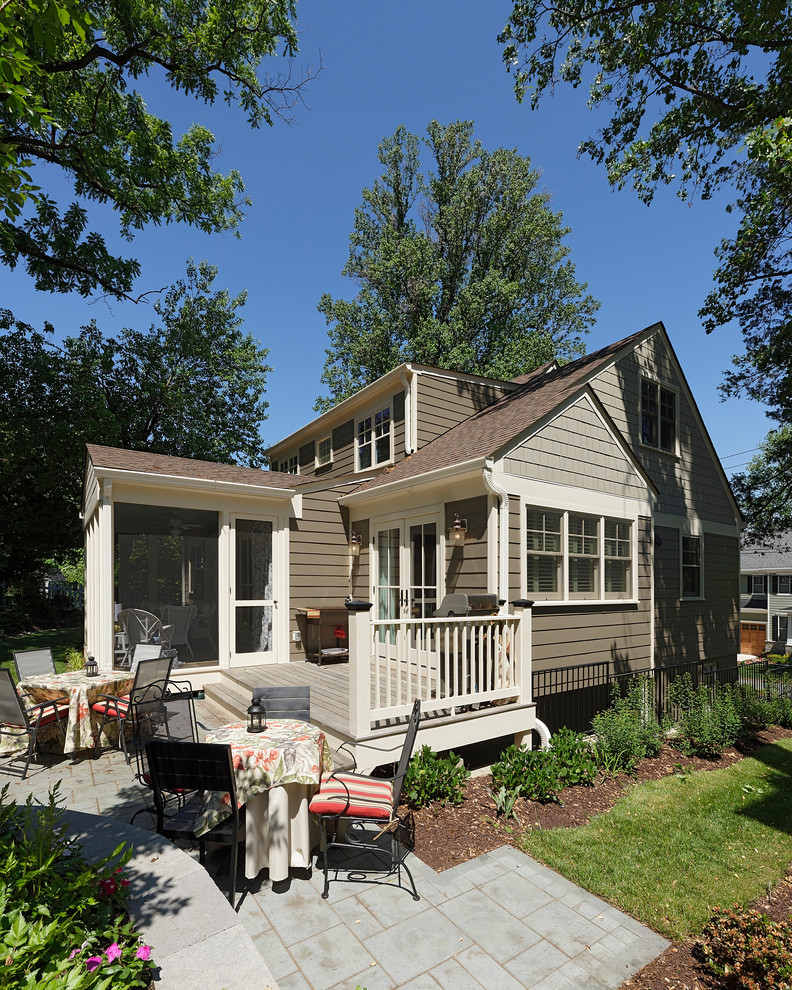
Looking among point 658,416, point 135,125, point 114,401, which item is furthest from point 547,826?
point 114,401

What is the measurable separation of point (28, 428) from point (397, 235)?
17.1 meters

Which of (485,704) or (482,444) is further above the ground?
(482,444)

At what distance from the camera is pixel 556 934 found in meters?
3.38

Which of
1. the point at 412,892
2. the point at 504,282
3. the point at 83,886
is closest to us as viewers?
the point at 83,886

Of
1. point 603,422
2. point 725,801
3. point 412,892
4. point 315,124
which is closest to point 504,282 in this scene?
point 315,124

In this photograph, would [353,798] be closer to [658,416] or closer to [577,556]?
[577,556]

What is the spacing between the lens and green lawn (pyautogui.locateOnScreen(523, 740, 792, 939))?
391cm

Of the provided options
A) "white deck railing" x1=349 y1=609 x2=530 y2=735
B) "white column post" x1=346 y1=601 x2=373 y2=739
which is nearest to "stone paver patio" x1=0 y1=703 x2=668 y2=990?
"white column post" x1=346 y1=601 x2=373 y2=739

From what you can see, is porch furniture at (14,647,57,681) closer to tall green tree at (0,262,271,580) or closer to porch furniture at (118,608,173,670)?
porch furniture at (118,608,173,670)

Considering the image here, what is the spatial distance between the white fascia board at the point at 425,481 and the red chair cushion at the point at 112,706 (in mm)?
4665

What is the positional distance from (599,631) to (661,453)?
13.9ft

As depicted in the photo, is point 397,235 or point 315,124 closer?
point 315,124

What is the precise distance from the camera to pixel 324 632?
9.25 metres

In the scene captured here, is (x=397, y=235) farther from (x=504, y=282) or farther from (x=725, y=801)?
(x=725, y=801)
